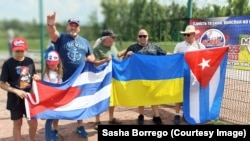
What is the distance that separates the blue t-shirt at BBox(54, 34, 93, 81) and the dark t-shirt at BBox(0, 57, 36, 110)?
25.8 inches

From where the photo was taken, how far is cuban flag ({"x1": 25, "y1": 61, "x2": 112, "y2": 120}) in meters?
4.66

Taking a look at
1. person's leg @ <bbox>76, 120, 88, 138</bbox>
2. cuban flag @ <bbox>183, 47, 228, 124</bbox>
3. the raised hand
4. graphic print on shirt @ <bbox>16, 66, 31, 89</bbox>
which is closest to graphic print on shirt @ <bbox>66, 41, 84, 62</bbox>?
the raised hand

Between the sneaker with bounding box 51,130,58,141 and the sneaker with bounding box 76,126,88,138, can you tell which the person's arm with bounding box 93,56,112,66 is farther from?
the sneaker with bounding box 51,130,58,141

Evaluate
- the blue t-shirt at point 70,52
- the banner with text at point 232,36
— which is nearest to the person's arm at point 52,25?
the blue t-shirt at point 70,52

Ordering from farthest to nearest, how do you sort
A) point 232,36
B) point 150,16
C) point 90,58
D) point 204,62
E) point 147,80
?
point 150,16 → point 232,36 → point 204,62 → point 147,80 → point 90,58

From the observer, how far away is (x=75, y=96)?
507 cm

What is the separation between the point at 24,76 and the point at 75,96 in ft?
2.92

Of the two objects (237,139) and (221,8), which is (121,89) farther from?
(221,8)

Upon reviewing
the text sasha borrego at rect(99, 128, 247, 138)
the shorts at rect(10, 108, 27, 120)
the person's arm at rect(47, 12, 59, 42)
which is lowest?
the text sasha borrego at rect(99, 128, 247, 138)

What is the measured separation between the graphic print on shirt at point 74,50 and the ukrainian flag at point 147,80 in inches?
26.4

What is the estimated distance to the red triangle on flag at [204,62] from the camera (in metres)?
5.87

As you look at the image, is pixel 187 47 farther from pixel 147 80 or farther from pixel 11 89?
pixel 11 89

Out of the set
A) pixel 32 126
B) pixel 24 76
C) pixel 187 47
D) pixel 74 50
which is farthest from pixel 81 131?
pixel 187 47

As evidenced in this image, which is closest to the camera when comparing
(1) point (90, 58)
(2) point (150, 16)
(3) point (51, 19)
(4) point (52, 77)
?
(3) point (51, 19)
